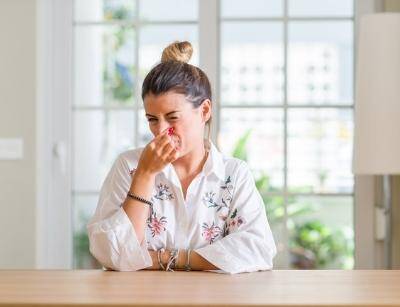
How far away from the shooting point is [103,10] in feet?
15.5

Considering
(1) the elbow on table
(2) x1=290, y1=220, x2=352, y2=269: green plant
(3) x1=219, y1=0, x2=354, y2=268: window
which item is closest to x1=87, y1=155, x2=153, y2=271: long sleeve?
(1) the elbow on table

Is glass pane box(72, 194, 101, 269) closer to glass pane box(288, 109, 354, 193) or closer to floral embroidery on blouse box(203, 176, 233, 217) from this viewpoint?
glass pane box(288, 109, 354, 193)

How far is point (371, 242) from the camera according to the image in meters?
4.14

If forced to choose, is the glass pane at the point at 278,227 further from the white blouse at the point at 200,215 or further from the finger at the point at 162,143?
the finger at the point at 162,143

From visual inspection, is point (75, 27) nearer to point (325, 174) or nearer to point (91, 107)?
point (91, 107)

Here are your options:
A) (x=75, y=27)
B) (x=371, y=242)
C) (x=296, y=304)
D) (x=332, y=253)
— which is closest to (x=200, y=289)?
(x=296, y=304)

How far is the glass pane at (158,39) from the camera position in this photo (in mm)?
4320

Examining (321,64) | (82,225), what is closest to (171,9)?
(321,64)

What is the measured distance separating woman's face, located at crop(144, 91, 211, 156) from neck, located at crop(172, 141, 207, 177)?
0.06 m

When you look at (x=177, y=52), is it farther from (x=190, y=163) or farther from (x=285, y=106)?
(x=285, y=106)

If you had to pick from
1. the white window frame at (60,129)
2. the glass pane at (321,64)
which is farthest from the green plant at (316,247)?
the white window frame at (60,129)

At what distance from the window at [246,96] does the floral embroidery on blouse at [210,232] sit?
1.85 meters

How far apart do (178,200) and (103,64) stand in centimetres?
245

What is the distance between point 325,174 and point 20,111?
1626mm
